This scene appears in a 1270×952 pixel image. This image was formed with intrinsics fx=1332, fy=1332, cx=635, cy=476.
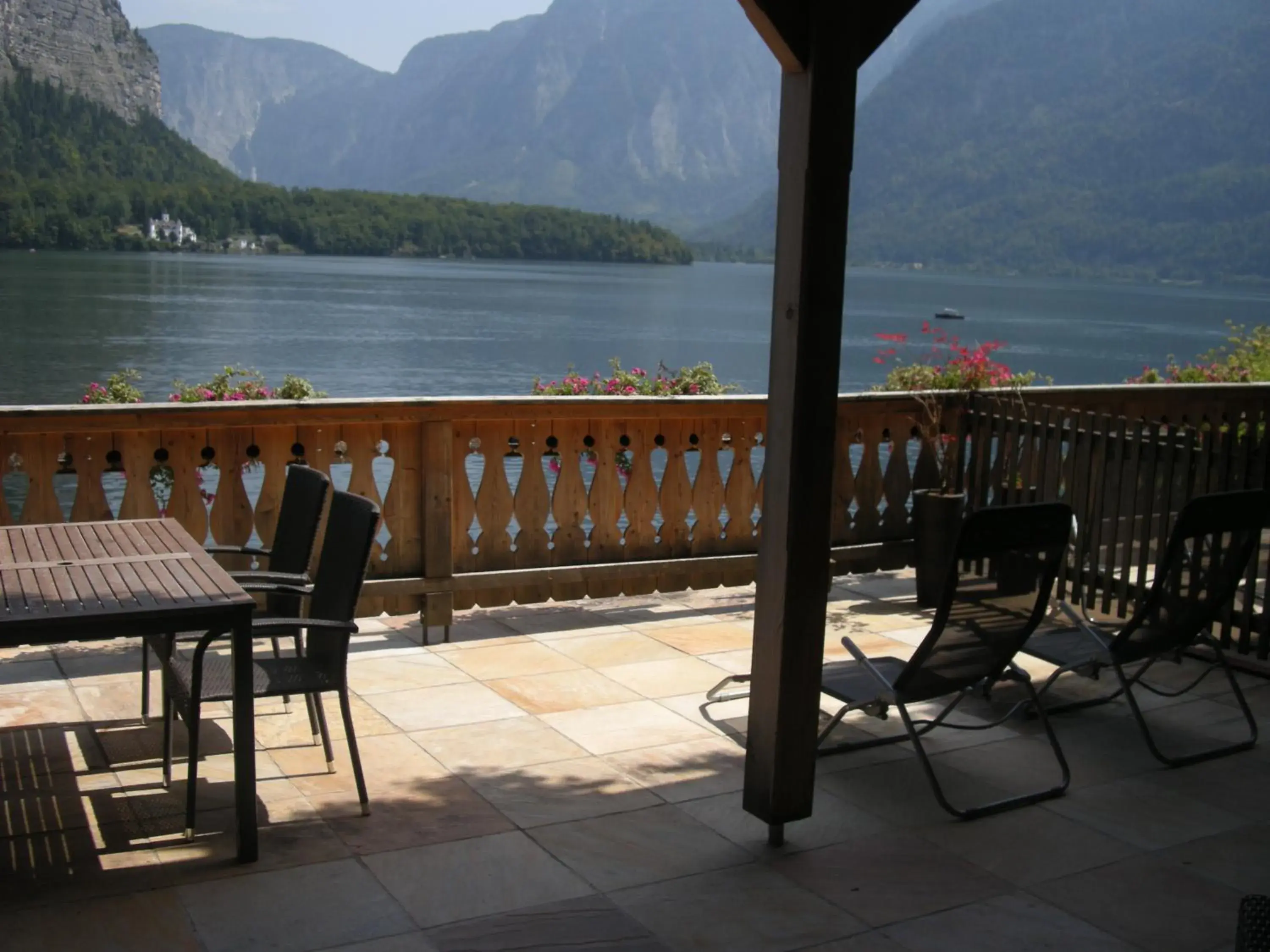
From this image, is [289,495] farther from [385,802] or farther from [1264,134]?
[1264,134]

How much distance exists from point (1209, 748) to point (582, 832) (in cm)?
253

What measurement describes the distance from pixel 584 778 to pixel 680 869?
2.54ft

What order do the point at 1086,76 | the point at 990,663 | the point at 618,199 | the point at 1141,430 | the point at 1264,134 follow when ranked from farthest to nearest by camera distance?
the point at 618,199 → the point at 1086,76 → the point at 1264,134 → the point at 1141,430 → the point at 990,663

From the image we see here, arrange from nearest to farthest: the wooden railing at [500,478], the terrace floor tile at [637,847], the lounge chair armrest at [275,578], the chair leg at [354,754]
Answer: the terrace floor tile at [637,847], the chair leg at [354,754], the lounge chair armrest at [275,578], the wooden railing at [500,478]

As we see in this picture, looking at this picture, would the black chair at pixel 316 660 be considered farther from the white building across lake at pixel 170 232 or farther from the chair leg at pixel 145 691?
the white building across lake at pixel 170 232

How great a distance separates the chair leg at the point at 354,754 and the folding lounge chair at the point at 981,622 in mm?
1529

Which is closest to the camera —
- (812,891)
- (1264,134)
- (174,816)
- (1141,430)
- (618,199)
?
(812,891)

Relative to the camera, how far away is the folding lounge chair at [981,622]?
4.32 metres

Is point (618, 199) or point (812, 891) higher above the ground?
point (618, 199)

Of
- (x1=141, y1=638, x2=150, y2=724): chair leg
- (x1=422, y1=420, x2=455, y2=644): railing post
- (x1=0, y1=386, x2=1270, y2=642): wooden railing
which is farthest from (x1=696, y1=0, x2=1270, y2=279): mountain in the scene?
(x1=141, y1=638, x2=150, y2=724): chair leg

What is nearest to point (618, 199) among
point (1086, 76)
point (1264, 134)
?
point (1086, 76)

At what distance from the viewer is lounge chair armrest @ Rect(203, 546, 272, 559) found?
513 cm

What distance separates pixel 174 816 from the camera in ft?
13.7

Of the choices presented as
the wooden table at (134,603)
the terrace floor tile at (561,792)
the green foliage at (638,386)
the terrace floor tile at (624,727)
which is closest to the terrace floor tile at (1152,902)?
the terrace floor tile at (561,792)
